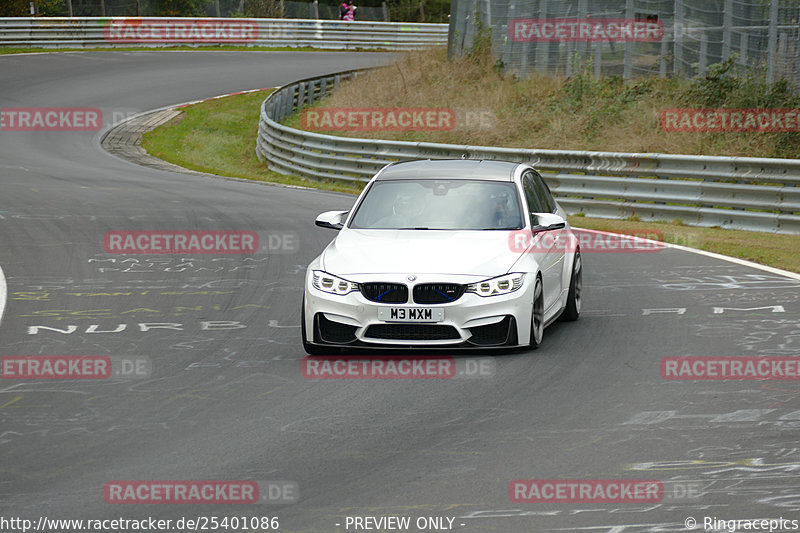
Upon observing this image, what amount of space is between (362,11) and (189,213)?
1569 inches

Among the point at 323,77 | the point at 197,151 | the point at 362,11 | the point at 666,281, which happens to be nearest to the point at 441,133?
the point at 197,151

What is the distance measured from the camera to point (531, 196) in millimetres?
11117

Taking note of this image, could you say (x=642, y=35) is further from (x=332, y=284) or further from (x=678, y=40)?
(x=332, y=284)

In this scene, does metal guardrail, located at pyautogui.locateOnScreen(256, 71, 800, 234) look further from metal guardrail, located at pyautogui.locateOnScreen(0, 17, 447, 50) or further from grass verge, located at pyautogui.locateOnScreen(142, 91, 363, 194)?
metal guardrail, located at pyautogui.locateOnScreen(0, 17, 447, 50)

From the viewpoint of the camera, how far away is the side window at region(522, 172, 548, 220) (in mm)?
10945

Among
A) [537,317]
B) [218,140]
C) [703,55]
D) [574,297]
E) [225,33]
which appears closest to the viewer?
[537,317]

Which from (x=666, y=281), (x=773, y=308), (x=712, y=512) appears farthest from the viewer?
(x=666, y=281)

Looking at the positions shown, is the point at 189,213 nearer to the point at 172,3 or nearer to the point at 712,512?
the point at 712,512

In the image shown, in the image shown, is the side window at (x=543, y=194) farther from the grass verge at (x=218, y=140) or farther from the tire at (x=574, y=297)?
the grass verge at (x=218, y=140)

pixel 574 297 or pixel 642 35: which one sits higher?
pixel 642 35

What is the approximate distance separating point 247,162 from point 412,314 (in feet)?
72.9

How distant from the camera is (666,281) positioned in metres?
13.6

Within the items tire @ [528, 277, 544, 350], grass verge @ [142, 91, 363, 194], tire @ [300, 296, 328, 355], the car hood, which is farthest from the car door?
grass verge @ [142, 91, 363, 194]

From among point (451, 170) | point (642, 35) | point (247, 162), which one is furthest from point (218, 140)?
point (451, 170)
